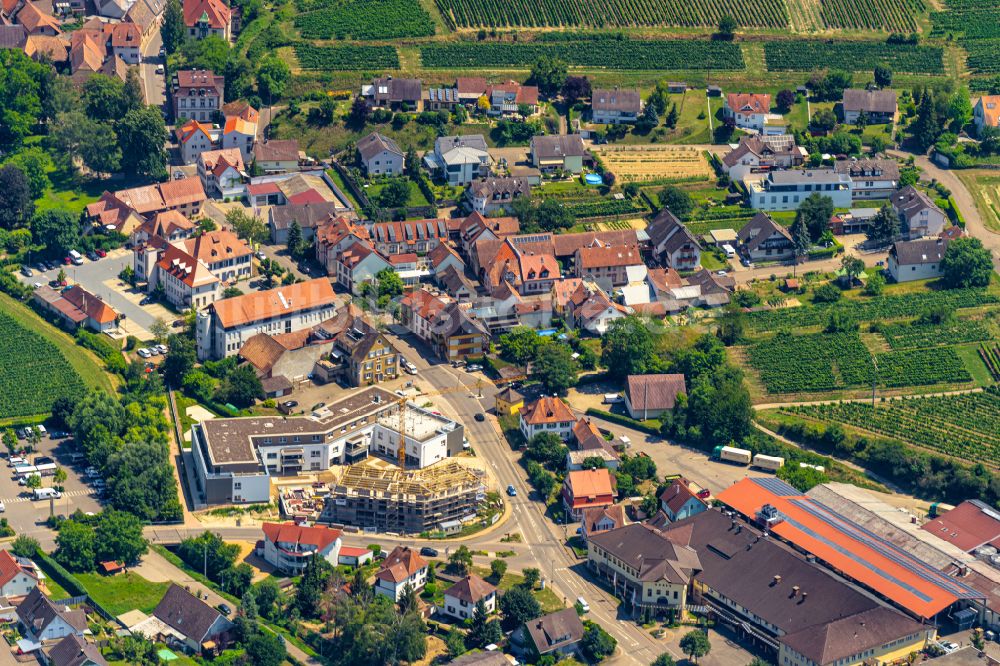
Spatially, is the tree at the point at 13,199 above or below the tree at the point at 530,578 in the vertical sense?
above

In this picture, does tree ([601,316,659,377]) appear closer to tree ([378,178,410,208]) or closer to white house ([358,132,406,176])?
tree ([378,178,410,208])

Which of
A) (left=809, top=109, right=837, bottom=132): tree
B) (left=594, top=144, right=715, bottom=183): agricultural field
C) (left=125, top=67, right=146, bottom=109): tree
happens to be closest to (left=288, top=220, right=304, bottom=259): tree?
(left=125, top=67, right=146, bottom=109): tree

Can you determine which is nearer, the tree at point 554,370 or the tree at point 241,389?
the tree at point 241,389

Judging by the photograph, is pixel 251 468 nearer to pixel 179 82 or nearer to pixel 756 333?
pixel 756 333

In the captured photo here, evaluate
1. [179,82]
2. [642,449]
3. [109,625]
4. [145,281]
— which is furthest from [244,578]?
[179,82]

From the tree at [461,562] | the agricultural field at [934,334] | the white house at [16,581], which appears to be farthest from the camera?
the agricultural field at [934,334]

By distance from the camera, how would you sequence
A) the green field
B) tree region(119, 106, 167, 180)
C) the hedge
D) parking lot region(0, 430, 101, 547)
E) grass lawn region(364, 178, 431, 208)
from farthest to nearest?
tree region(119, 106, 167, 180)
grass lawn region(364, 178, 431, 208)
the hedge
the green field
parking lot region(0, 430, 101, 547)

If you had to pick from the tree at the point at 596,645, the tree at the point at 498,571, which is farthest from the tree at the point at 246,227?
the tree at the point at 596,645

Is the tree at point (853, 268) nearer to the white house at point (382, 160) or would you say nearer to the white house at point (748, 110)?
the white house at point (748, 110)
